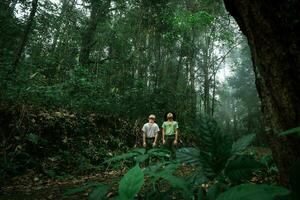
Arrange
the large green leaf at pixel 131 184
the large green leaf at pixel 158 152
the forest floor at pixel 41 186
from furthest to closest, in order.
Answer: the forest floor at pixel 41 186 < the large green leaf at pixel 158 152 < the large green leaf at pixel 131 184

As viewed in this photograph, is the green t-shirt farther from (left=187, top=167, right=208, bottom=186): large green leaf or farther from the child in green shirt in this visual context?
(left=187, top=167, right=208, bottom=186): large green leaf

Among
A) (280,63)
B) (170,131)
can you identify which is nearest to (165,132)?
(170,131)

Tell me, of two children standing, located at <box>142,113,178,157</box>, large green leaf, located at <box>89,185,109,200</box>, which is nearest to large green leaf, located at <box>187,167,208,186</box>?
large green leaf, located at <box>89,185,109,200</box>

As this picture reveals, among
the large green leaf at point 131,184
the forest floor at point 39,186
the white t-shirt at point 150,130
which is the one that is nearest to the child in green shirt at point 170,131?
the white t-shirt at point 150,130

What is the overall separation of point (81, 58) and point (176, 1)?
9.82 m

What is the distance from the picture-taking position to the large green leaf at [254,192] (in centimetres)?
84

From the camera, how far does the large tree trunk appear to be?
1770 millimetres

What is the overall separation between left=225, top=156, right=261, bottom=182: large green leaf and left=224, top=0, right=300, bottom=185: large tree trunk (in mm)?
630

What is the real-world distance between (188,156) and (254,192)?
0.52m

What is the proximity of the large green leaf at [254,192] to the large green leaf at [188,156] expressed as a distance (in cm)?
42

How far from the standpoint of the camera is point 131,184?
102 centimetres

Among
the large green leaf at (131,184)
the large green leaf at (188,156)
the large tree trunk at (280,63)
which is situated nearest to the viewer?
the large green leaf at (131,184)

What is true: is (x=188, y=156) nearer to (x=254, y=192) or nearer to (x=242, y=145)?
(x=242, y=145)

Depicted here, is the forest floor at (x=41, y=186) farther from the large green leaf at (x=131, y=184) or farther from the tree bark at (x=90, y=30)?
the tree bark at (x=90, y=30)
